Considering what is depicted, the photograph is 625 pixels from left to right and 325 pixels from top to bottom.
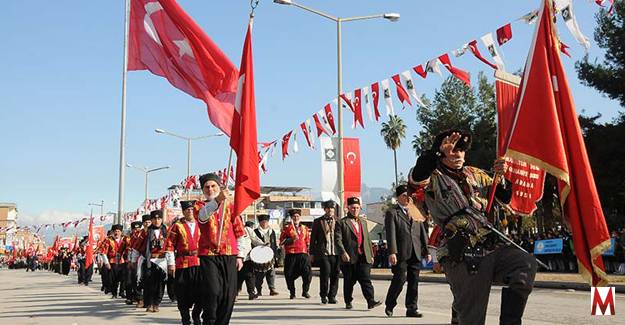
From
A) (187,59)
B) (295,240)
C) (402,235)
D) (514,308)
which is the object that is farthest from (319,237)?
(514,308)

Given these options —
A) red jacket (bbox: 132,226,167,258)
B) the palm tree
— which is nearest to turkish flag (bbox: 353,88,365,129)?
red jacket (bbox: 132,226,167,258)

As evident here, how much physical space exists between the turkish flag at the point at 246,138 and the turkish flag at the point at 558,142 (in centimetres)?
303

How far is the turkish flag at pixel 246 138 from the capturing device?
7.18 metres

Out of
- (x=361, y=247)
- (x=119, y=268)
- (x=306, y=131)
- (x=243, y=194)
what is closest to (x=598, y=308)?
(x=243, y=194)

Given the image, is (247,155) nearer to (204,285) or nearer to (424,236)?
(204,285)

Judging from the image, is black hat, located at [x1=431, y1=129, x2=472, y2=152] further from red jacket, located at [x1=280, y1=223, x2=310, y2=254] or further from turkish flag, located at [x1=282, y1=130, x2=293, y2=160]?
turkish flag, located at [x1=282, y1=130, x2=293, y2=160]

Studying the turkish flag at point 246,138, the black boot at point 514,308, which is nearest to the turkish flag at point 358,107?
the turkish flag at point 246,138

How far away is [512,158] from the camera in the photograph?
504cm

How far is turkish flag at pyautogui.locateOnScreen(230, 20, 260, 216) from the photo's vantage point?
7184mm

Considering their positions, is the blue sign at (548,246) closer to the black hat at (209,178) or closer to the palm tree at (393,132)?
the black hat at (209,178)

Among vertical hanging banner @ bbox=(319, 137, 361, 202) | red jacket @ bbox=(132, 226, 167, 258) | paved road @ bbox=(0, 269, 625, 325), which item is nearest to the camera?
paved road @ bbox=(0, 269, 625, 325)

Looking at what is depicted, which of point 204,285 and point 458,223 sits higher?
point 458,223

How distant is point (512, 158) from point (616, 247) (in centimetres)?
1838

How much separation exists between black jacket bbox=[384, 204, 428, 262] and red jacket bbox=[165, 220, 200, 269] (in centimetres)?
286
